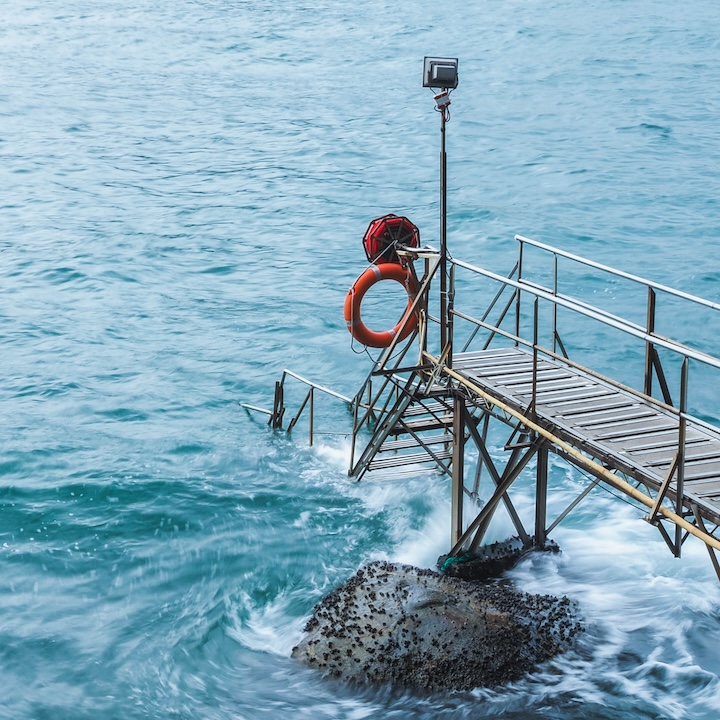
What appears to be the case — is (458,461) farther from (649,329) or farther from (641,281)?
(641,281)

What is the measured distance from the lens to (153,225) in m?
37.0

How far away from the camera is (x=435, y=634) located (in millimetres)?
12875

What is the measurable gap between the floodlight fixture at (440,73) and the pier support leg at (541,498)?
15.6 ft

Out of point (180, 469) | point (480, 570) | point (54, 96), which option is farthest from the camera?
point (54, 96)

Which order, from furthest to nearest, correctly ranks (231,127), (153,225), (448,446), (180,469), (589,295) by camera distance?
(231,127) → (153,225) → (589,295) → (180,469) → (448,446)

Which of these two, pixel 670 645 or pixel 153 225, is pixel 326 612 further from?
pixel 153 225

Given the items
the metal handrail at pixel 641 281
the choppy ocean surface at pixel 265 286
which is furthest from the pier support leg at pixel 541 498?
the metal handrail at pixel 641 281

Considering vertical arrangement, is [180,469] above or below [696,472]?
below

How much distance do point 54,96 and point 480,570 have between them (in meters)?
45.7

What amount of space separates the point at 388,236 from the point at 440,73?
2.99 meters

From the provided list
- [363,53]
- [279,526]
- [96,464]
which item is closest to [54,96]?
[363,53]

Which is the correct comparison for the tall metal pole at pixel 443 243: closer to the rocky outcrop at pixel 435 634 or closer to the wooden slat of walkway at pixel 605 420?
the wooden slat of walkway at pixel 605 420

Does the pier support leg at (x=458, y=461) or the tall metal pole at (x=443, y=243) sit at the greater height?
the tall metal pole at (x=443, y=243)

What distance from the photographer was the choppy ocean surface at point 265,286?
1437 centimetres
